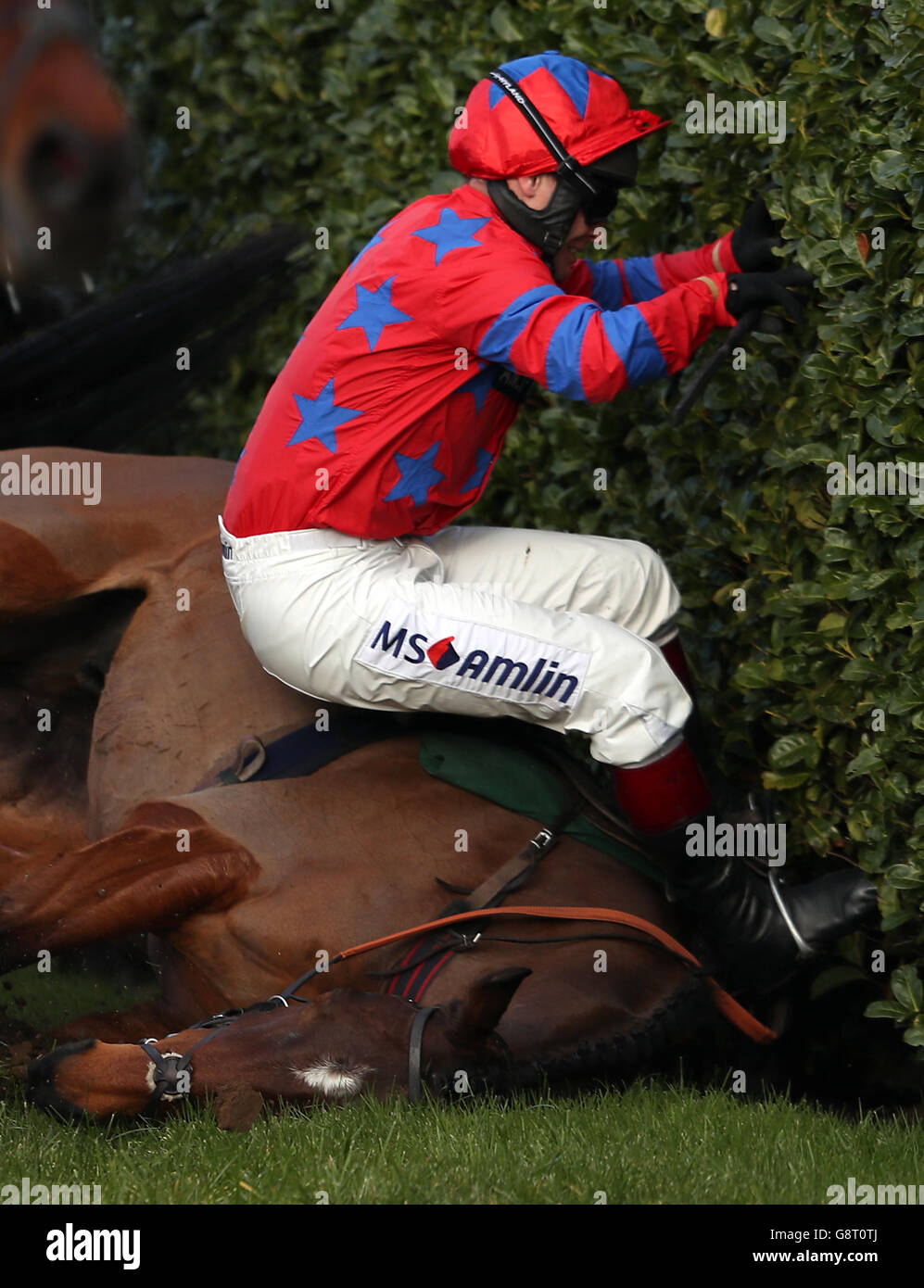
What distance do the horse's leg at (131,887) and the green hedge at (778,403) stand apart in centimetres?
131

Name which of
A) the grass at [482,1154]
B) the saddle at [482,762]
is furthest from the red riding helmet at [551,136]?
the grass at [482,1154]

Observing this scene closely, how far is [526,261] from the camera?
3.16 metres

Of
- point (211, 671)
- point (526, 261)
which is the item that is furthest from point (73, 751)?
point (526, 261)

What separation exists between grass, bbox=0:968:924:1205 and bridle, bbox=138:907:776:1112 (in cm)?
7

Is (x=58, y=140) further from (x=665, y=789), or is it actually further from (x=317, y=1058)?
(x=317, y=1058)

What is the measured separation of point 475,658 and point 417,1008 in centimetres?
76

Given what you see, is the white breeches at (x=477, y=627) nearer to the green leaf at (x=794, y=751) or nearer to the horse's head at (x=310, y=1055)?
the green leaf at (x=794, y=751)

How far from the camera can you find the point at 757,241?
10.9ft

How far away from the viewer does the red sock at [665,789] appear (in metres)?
3.21

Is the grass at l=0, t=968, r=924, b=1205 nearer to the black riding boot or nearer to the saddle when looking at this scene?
the black riding boot

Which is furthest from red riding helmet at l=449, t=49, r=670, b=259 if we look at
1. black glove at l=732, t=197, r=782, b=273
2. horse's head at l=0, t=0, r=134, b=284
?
horse's head at l=0, t=0, r=134, b=284

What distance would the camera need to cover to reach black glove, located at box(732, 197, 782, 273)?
10.9 ft

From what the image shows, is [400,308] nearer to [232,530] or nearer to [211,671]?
[232,530]

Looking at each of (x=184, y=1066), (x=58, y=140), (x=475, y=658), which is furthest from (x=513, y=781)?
(x=58, y=140)
